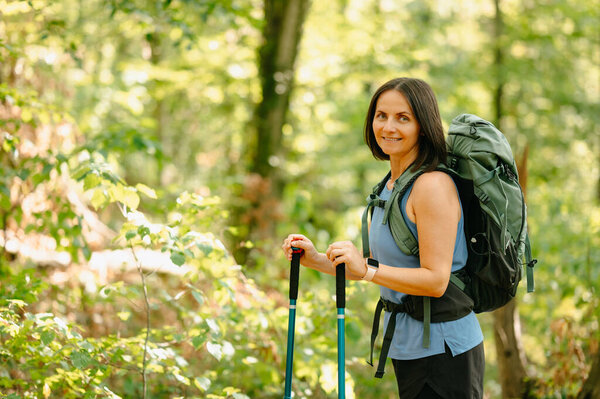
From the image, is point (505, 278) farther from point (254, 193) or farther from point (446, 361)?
point (254, 193)

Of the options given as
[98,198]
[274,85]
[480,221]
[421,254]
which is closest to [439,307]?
[421,254]

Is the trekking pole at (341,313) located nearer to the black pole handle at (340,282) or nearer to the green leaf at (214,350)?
the black pole handle at (340,282)

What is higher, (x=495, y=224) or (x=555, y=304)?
(x=495, y=224)

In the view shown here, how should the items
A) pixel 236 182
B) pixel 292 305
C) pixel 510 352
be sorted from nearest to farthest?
pixel 292 305 → pixel 510 352 → pixel 236 182

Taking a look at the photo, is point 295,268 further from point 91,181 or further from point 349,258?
point 91,181

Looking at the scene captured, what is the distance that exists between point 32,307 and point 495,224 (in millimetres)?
4447

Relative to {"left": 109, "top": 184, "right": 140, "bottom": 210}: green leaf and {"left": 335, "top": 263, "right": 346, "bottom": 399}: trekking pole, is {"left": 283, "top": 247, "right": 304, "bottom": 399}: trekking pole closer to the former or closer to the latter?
{"left": 335, "top": 263, "right": 346, "bottom": 399}: trekking pole

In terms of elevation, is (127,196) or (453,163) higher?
(453,163)

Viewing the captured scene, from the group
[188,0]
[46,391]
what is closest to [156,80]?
[188,0]

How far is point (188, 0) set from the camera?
4812mm

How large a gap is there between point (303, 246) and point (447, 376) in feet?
2.76

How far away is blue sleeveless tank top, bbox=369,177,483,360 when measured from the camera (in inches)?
89.3

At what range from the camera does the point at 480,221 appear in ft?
7.52

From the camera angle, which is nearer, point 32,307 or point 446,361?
point 446,361
